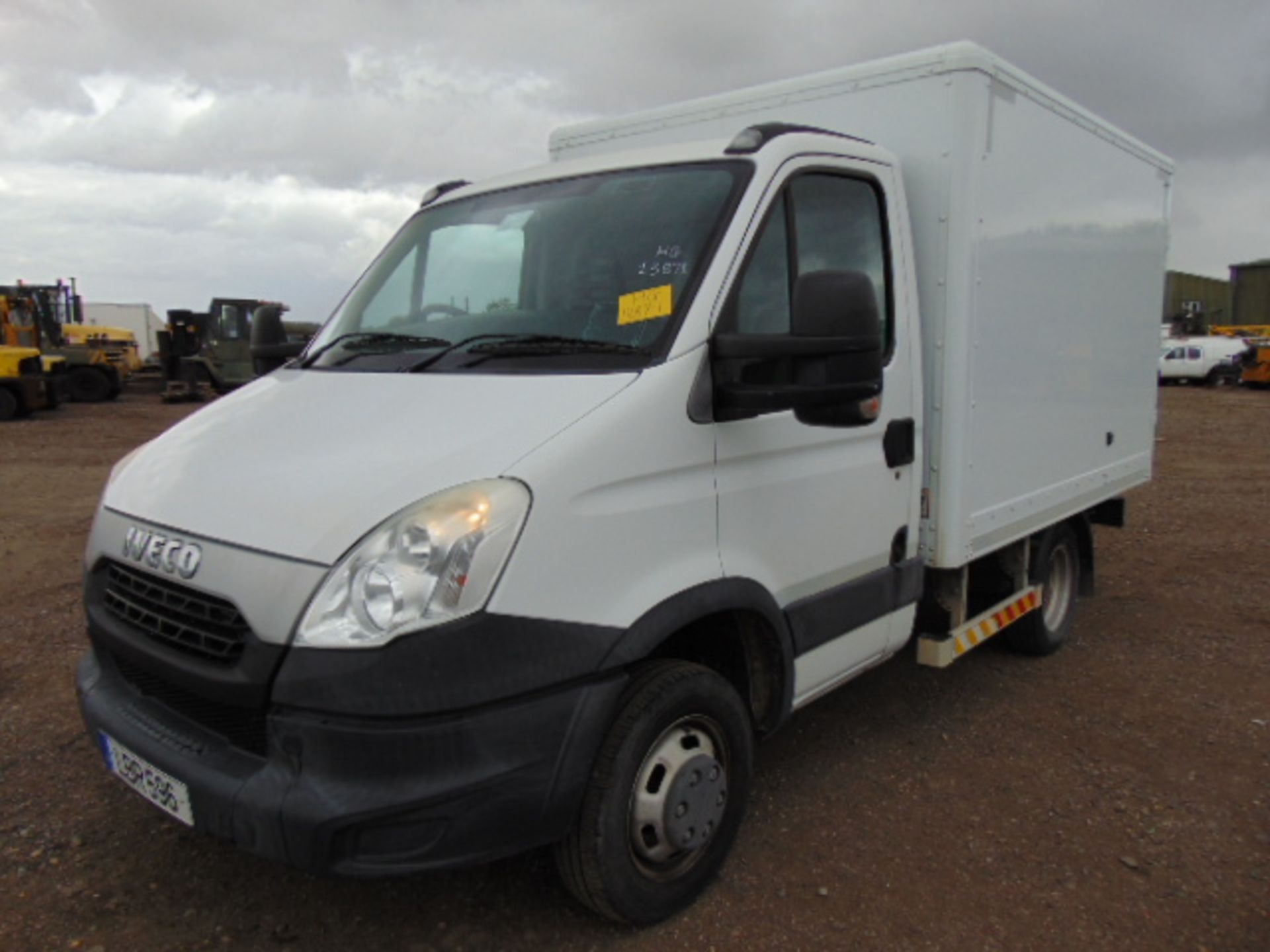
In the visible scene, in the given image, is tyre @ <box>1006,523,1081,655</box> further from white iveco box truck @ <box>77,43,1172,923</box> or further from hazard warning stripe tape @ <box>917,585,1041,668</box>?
white iveco box truck @ <box>77,43,1172,923</box>

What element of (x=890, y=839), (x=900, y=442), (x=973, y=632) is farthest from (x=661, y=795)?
(x=973, y=632)

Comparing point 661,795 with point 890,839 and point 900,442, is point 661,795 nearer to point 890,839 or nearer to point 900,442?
point 890,839

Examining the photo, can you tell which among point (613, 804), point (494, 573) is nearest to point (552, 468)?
point (494, 573)

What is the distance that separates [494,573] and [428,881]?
53.0 inches

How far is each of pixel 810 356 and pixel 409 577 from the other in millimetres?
1257

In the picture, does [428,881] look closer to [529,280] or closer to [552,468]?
[552,468]

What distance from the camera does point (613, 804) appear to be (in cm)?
255

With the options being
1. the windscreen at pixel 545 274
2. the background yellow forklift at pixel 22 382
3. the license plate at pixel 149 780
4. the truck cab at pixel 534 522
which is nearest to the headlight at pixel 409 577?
the truck cab at pixel 534 522

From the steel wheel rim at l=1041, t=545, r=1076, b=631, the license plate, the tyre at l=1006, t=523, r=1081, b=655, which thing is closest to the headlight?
the license plate

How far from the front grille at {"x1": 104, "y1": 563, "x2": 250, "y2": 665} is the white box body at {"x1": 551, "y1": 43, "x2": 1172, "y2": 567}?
253 centimetres

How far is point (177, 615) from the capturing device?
2.52m

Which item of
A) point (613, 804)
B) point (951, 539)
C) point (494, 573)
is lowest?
point (613, 804)

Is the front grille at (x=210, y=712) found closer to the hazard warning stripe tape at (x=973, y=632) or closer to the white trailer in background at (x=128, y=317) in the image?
the hazard warning stripe tape at (x=973, y=632)

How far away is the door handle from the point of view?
3457 millimetres
